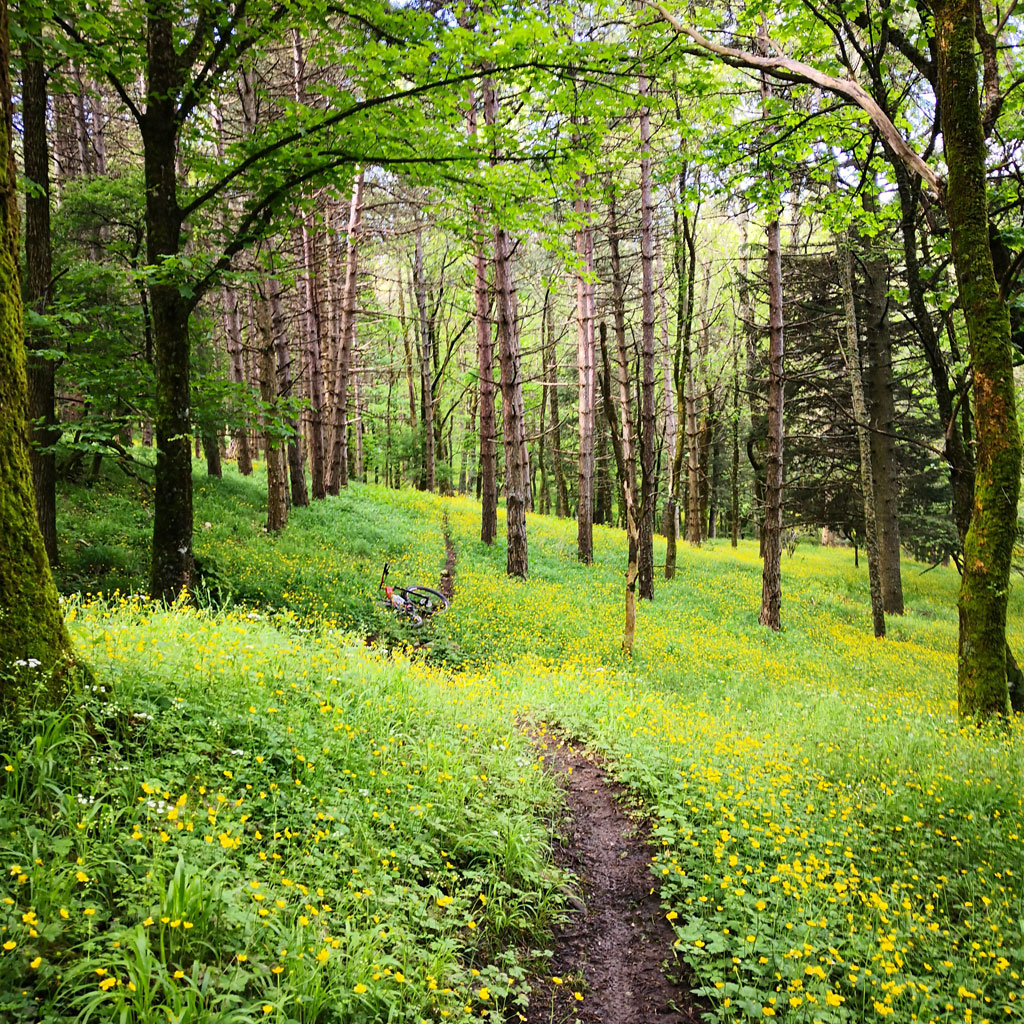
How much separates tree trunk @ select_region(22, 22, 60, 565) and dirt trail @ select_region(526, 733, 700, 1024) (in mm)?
8093

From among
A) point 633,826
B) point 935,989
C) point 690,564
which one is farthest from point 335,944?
point 690,564

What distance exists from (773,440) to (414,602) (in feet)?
30.9

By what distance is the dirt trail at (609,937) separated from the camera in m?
3.46

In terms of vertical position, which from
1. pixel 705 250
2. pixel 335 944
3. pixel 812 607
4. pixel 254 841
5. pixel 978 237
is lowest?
pixel 812 607

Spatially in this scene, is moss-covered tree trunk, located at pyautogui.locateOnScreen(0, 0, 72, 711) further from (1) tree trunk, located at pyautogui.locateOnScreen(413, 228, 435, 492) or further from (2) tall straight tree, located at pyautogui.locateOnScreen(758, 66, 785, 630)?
(1) tree trunk, located at pyautogui.locateOnScreen(413, 228, 435, 492)

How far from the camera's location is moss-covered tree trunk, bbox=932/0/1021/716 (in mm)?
6273

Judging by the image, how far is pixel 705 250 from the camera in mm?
31375

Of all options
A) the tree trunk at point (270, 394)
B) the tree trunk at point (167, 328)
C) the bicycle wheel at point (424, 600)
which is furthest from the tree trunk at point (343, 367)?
the tree trunk at point (167, 328)

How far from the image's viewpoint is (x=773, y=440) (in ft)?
47.4

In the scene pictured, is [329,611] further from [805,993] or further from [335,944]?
[805,993]

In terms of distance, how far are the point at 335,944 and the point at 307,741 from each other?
5.48 ft

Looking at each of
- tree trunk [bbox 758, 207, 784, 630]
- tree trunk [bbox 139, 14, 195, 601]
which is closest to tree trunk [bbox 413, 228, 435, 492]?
tree trunk [bbox 758, 207, 784, 630]

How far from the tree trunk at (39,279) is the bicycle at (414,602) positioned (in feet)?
17.3

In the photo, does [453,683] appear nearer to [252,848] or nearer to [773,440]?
[252,848]
